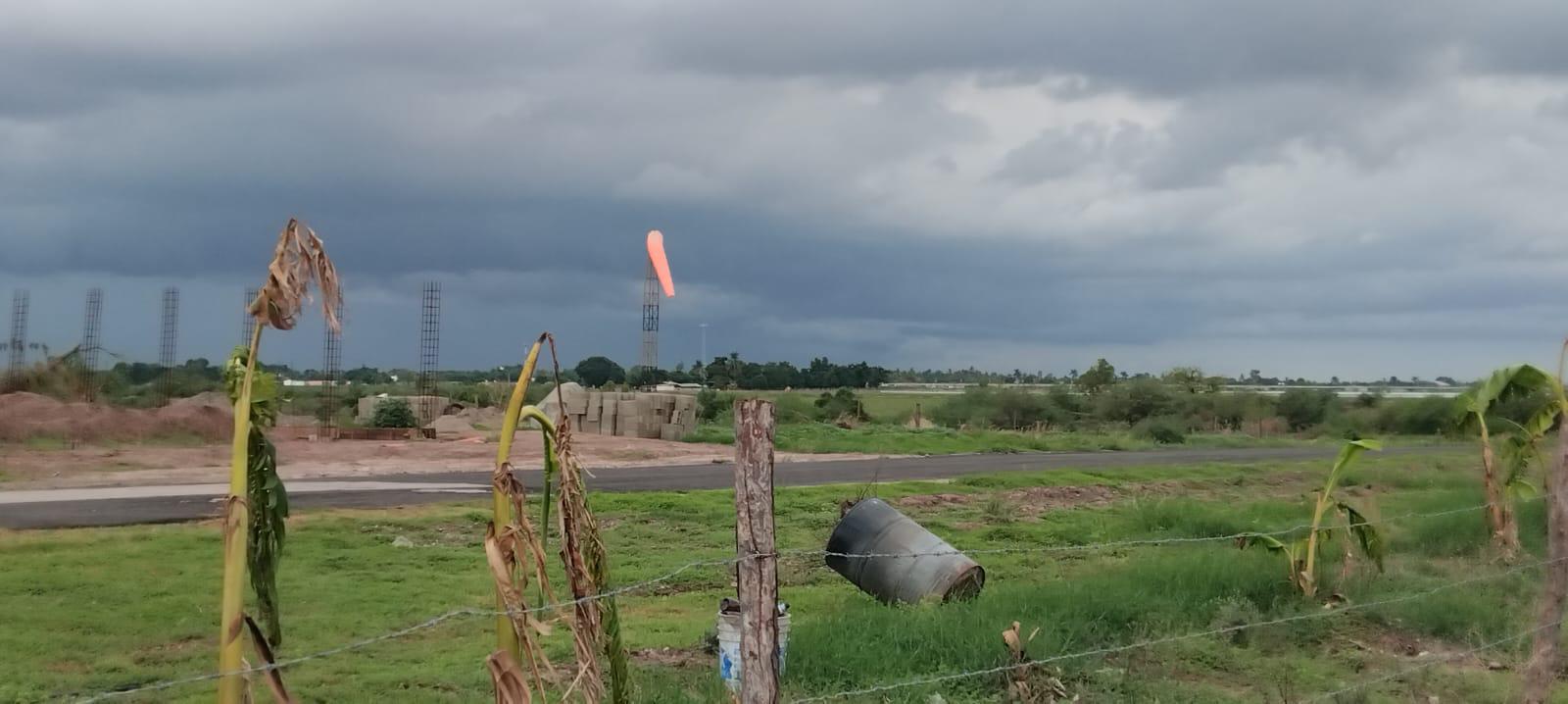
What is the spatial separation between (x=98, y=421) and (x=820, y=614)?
26.7 metres

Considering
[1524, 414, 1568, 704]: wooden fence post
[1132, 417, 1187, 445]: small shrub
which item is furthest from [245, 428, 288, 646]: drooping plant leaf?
[1132, 417, 1187, 445]: small shrub

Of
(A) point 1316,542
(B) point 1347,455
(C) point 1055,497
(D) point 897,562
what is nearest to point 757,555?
(D) point 897,562

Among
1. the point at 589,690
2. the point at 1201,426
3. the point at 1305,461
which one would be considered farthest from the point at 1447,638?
the point at 1201,426

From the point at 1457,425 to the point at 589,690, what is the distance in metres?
13.8

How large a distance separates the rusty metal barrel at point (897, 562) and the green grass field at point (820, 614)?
312 mm

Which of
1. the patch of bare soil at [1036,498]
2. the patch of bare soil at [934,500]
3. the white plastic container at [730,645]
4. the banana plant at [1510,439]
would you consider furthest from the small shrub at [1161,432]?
the white plastic container at [730,645]

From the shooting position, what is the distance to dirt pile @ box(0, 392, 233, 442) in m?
28.5

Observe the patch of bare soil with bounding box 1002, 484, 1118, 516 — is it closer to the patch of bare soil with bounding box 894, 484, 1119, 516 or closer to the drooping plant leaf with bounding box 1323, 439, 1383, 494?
the patch of bare soil with bounding box 894, 484, 1119, 516

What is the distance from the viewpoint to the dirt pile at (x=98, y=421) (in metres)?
28.5

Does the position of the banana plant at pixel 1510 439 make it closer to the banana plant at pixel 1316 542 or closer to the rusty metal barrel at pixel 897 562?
the banana plant at pixel 1316 542

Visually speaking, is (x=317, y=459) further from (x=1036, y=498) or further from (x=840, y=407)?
(x=840, y=407)

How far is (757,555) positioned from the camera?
4.07 m

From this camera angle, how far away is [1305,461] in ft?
112

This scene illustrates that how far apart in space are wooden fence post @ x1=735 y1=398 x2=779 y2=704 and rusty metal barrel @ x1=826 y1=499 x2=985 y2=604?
5129mm
